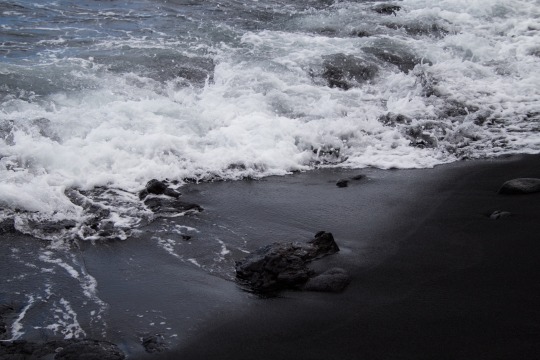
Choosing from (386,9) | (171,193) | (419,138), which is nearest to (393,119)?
(419,138)

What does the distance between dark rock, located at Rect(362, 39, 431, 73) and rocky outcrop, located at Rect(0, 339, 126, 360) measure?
889 centimetres

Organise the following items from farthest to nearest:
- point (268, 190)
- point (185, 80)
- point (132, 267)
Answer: point (185, 80)
point (268, 190)
point (132, 267)

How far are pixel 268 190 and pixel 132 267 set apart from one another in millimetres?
2318

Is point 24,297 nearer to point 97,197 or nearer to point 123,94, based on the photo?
point 97,197

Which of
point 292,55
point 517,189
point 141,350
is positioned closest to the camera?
point 141,350

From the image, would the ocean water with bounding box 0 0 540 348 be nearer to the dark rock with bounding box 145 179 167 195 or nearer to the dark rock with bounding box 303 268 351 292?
the dark rock with bounding box 145 179 167 195

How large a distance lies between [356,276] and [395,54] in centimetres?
797

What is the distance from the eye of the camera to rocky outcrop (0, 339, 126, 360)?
4.55m

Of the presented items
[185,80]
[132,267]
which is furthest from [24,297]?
[185,80]

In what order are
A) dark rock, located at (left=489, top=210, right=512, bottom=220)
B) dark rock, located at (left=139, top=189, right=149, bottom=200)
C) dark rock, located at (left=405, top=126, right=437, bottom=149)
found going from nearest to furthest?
dark rock, located at (left=489, top=210, right=512, bottom=220)
dark rock, located at (left=139, top=189, right=149, bottom=200)
dark rock, located at (left=405, top=126, right=437, bottom=149)

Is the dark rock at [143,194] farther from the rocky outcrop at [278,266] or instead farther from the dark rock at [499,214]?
the dark rock at [499,214]

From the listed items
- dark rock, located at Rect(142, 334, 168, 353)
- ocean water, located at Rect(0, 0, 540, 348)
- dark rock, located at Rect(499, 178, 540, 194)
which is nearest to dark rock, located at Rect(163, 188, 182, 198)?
ocean water, located at Rect(0, 0, 540, 348)

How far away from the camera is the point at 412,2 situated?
1684 cm

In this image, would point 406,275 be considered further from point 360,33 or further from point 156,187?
point 360,33
